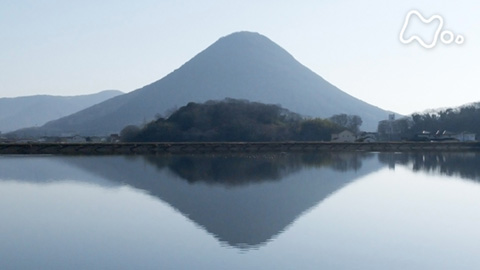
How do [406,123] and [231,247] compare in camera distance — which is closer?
[231,247]

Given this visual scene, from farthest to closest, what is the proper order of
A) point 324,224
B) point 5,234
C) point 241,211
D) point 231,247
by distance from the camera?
point 241,211 → point 324,224 → point 5,234 → point 231,247

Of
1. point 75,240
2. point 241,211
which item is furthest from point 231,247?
point 241,211

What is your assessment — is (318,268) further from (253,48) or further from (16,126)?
(16,126)

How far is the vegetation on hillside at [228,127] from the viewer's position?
39.2 m

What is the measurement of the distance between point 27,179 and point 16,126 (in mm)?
173658

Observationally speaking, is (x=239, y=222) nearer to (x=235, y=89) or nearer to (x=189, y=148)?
(x=189, y=148)

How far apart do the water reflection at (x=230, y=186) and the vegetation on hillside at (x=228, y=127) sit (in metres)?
18.0

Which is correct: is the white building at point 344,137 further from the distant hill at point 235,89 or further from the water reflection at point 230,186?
the distant hill at point 235,89

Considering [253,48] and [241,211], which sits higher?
[253,48]

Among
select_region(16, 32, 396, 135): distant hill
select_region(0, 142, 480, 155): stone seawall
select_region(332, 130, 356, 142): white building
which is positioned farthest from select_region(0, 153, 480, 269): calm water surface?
select_region(16, 32, 396, 135): distant hill

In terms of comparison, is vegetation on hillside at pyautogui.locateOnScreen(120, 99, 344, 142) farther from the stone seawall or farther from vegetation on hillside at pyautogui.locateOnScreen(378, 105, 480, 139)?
vegetation on hillside at pyautogui.locateOnScreen(378, 105, 480, 139)

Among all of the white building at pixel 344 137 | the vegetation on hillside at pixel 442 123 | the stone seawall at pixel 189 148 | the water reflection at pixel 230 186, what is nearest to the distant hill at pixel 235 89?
the vegetation on hillside at pixel 442 123

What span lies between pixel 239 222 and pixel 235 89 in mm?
96192

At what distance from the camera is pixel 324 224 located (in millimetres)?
8625
